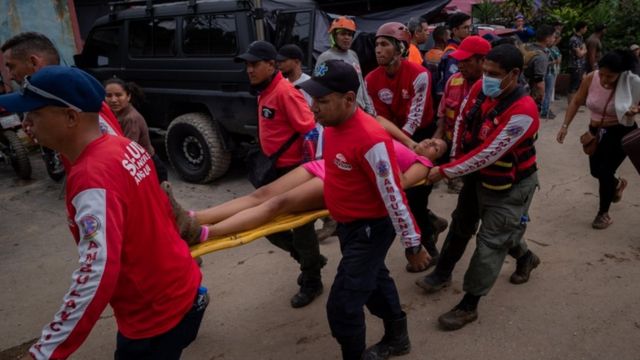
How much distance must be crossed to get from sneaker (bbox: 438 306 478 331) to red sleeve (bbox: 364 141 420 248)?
0.98 meters

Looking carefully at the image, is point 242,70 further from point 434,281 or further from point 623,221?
point 623,221

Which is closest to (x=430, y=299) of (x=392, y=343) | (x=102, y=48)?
(x=392, y=343)

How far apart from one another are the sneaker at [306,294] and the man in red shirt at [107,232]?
167cm

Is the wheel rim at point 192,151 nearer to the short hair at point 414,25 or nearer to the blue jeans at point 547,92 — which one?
the short hair at point 414,25

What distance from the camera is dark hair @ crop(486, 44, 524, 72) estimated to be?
2.74 metres

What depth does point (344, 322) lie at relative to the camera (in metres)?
2.47

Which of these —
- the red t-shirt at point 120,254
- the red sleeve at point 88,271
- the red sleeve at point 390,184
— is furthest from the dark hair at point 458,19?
the red sleeve at point 88,271

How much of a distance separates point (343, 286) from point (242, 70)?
12.0ft

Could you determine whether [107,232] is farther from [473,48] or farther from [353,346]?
[473,48]

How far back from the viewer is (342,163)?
7.95 ft

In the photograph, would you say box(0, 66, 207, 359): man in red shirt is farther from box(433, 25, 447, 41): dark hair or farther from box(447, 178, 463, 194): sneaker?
box(433, 25, 447, 41): dark hair

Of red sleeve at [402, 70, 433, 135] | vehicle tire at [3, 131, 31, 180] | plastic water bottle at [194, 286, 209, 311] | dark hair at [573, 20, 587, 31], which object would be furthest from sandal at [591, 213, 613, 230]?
dark hair at [573, 20, 587, 31]

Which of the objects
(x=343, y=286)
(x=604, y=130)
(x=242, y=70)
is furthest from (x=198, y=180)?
(x=604, y=130)

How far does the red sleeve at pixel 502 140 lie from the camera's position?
2709 millimetres
